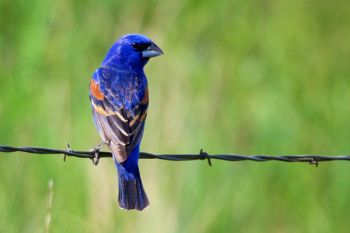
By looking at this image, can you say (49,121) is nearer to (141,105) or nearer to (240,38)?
(141,105)

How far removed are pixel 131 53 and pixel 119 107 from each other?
34.8 inches

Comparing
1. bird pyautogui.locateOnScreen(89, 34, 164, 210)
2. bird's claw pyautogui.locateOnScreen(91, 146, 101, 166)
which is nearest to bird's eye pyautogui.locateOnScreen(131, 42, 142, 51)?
bird pyautogui.locateOnScreen(89, 34, 164, 210)

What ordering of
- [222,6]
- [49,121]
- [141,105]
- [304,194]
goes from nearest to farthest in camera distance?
[141,105] → [49,121] → [304,194] → [222,6]

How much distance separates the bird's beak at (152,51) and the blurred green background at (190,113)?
37 centimetres

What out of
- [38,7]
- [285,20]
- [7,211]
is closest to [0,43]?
[38,7]

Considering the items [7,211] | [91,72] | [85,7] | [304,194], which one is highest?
[85,7]

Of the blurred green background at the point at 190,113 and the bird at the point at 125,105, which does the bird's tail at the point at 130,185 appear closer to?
the bird at the point at 125,105

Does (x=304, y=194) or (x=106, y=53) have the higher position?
(x=106, y=53)

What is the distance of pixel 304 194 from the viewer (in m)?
8.54

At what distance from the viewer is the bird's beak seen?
7804 mm

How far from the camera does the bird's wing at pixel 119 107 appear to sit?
683 centimetres

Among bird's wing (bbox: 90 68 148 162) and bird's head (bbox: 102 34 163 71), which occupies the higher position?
bird's head (bbox: 102 34 163 71)

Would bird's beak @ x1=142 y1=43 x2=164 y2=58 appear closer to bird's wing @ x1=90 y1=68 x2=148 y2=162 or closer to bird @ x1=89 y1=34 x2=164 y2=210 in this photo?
bird @ x1=89 y1=34 x2=164 y2=210

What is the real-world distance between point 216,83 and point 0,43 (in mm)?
1689
